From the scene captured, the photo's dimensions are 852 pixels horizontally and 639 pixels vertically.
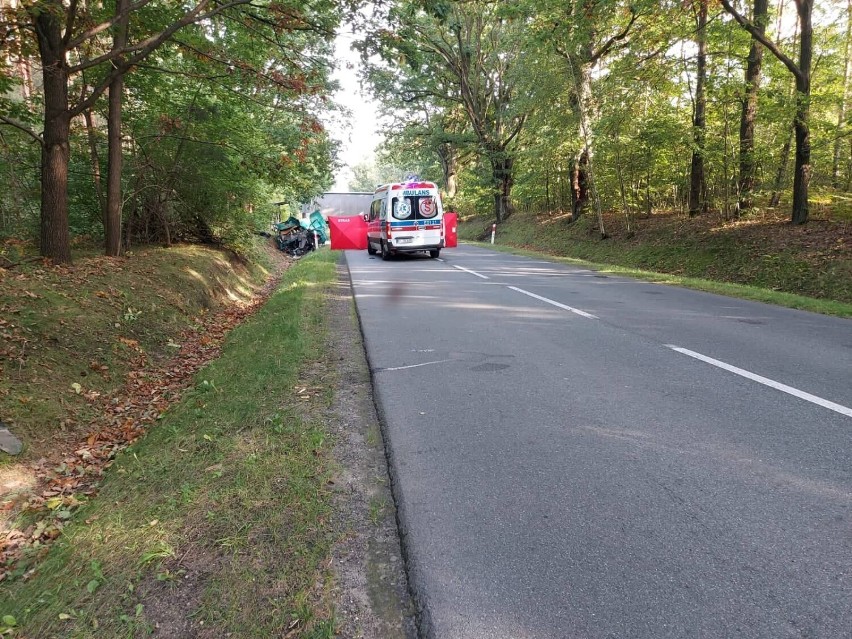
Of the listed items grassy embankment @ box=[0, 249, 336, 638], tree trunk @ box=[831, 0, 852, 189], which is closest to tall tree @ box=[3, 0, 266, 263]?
grassy embankment @ box=[0, 249, 336, 638]

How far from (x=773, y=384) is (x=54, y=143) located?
10.3 metres

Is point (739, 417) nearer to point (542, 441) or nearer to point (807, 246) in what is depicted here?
point (542, 441)

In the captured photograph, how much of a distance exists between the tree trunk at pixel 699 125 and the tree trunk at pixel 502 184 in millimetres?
15163

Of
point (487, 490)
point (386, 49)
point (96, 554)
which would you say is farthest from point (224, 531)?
point (386, 49)

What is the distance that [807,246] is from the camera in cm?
1375

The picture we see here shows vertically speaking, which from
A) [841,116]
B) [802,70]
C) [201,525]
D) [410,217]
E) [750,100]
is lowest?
[201,525]

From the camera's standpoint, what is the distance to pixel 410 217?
19078 millimetres

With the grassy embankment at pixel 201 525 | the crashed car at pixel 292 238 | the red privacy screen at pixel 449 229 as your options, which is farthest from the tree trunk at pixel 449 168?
the grassy embankment at pixel 201 525

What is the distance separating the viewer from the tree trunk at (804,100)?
1383 cm

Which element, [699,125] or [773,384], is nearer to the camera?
[773,384]

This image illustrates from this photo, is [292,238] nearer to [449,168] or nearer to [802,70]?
[449,168]

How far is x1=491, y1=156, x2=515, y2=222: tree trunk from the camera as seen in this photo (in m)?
33.8

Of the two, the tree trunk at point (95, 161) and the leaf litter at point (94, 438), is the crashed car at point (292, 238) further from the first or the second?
the leaf litter at point (94, 438)

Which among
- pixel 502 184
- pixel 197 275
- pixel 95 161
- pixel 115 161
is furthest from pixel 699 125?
pixel 502 184
